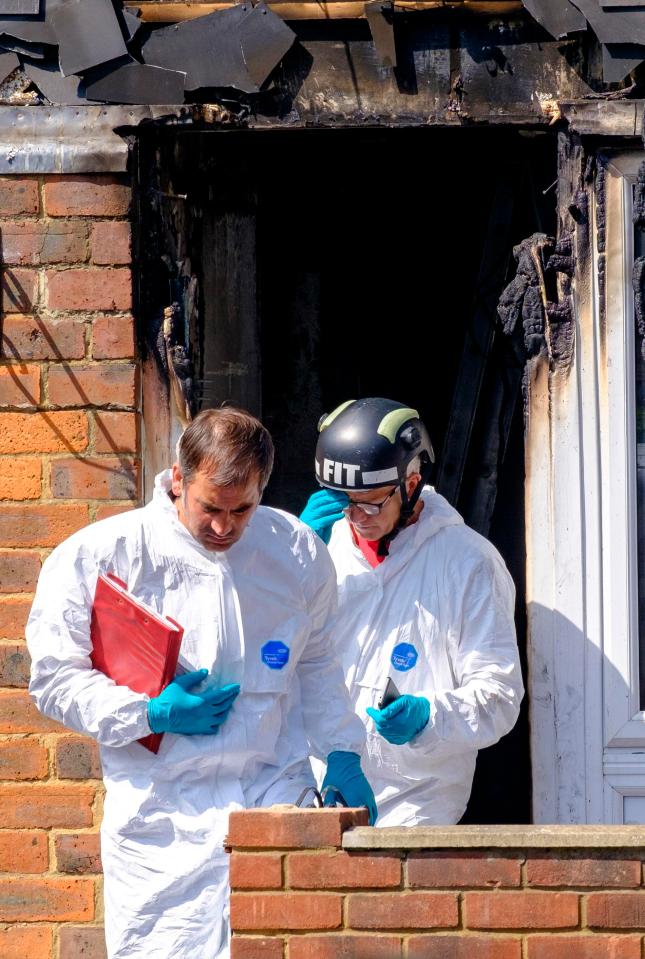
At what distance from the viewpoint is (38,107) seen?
5012 mm

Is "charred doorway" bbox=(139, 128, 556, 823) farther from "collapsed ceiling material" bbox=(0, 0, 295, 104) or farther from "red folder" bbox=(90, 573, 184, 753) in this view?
"red folder" bbox=(90, 573, 184, 753)

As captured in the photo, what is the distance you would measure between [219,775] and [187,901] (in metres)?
0.33

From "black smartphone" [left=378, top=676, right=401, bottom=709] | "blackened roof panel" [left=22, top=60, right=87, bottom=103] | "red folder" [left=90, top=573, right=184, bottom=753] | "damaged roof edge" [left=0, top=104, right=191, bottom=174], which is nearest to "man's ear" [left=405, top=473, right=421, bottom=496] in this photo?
"black smartphone" [left=378, top=676, right=401, bottom=709]

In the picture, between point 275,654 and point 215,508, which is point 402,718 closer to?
point 275,654

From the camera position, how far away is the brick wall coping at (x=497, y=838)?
11.9 ft

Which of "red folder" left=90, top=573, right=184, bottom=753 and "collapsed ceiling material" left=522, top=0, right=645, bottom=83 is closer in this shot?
"red folder" left=90, top=573, right=184, bottom=753

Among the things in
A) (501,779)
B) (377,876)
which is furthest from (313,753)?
(501,779)

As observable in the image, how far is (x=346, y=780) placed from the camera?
13.4 feet

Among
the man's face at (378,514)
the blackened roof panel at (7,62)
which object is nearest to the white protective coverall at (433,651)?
the man's face at (378,514)

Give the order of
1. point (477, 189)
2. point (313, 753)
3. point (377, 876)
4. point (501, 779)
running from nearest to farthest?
point (377, 876) → point (313, 753) → point (501, 779) → point (477, 189)

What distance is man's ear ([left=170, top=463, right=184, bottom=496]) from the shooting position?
3967mm

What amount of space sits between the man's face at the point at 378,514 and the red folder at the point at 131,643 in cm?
82

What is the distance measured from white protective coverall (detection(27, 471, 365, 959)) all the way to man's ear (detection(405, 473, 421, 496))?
0.51 m

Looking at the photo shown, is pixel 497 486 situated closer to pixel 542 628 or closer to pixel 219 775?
pixel 542 628
